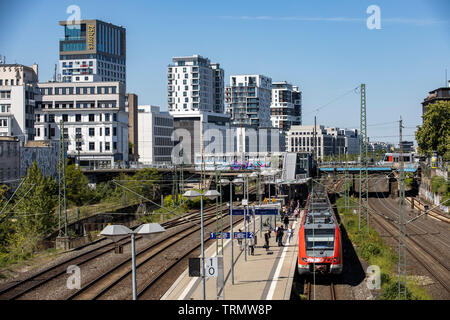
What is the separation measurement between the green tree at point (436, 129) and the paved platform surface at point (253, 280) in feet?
176

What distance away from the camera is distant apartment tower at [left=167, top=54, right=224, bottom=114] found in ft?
560

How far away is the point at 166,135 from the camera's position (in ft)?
444

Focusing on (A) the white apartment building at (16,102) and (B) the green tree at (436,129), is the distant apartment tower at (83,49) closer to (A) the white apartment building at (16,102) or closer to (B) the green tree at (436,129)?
(A) the white apartment building at (16,102)

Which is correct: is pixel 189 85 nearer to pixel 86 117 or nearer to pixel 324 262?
pixel 86 117

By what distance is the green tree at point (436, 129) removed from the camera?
78.6 meters

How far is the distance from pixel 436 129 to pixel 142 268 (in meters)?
63.0

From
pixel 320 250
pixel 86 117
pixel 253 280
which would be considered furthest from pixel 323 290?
pixel 86 117

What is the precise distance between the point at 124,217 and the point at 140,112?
7747 cm

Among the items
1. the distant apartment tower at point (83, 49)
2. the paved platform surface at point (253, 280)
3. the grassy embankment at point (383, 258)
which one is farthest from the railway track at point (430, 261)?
the distant apartment tower at point (83, 49)

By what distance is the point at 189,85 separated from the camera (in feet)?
563
